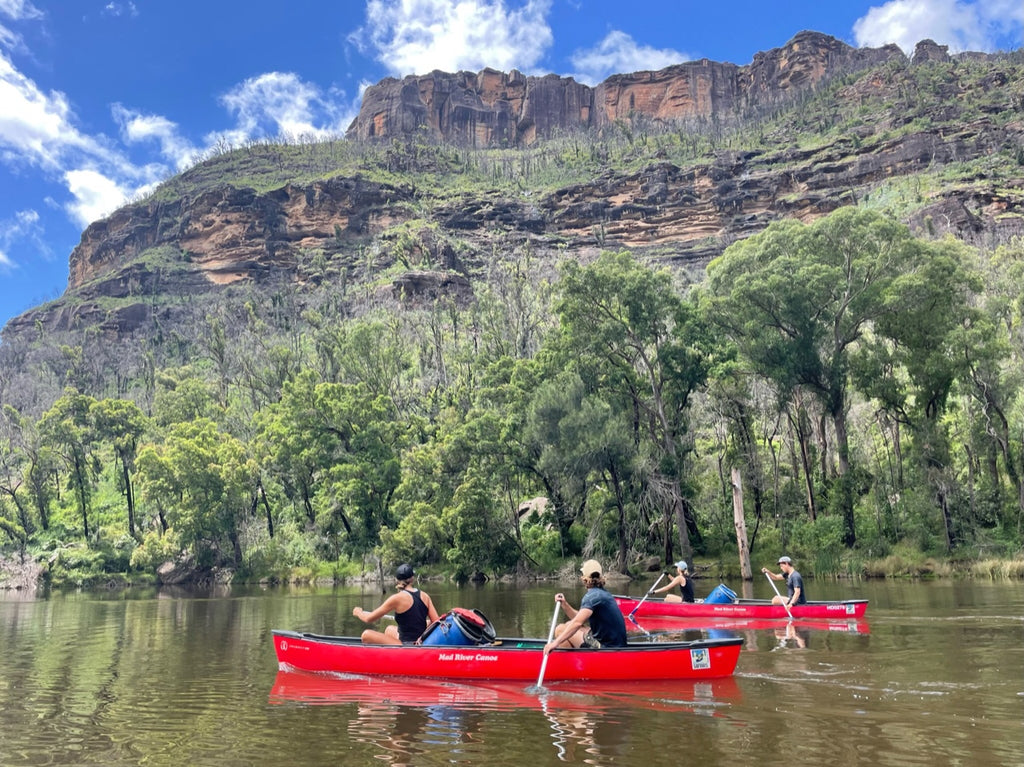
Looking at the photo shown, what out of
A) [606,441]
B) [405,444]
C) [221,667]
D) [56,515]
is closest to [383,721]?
[221,667]

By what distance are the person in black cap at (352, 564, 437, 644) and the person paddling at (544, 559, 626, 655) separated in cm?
235

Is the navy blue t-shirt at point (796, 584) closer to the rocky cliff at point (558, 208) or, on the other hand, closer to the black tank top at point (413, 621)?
the black tank top at point (413, 621)

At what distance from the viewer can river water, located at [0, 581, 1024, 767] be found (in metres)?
7.66

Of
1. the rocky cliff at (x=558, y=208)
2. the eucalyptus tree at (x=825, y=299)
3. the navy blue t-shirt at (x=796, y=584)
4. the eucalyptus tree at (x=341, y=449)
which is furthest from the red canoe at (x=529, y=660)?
the rocky cliff at (x=558, y=208)

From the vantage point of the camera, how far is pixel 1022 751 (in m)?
7.23

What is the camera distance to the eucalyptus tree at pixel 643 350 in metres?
36.0

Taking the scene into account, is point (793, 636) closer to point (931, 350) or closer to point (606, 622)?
point (606, 622)

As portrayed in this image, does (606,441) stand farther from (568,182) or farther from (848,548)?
(568,182)

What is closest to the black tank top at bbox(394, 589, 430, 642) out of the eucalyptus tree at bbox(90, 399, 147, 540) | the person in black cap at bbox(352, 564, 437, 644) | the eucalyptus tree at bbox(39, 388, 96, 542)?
the person in black cap at bbox(352, 564, 437, 644)

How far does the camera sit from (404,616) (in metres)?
12.2

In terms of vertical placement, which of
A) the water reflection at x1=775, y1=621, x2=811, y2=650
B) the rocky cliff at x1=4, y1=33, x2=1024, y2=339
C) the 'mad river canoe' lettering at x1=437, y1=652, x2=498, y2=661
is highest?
the rocky cliff at x1=4, y1=33, x2=1024, y2=339

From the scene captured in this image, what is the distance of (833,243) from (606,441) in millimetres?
13608

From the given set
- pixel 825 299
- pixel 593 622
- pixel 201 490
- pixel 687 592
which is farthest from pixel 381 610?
pixel 201 490

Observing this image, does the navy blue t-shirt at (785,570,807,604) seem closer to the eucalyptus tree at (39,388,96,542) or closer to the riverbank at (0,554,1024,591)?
the riverbank at (0,554,1024,591)
